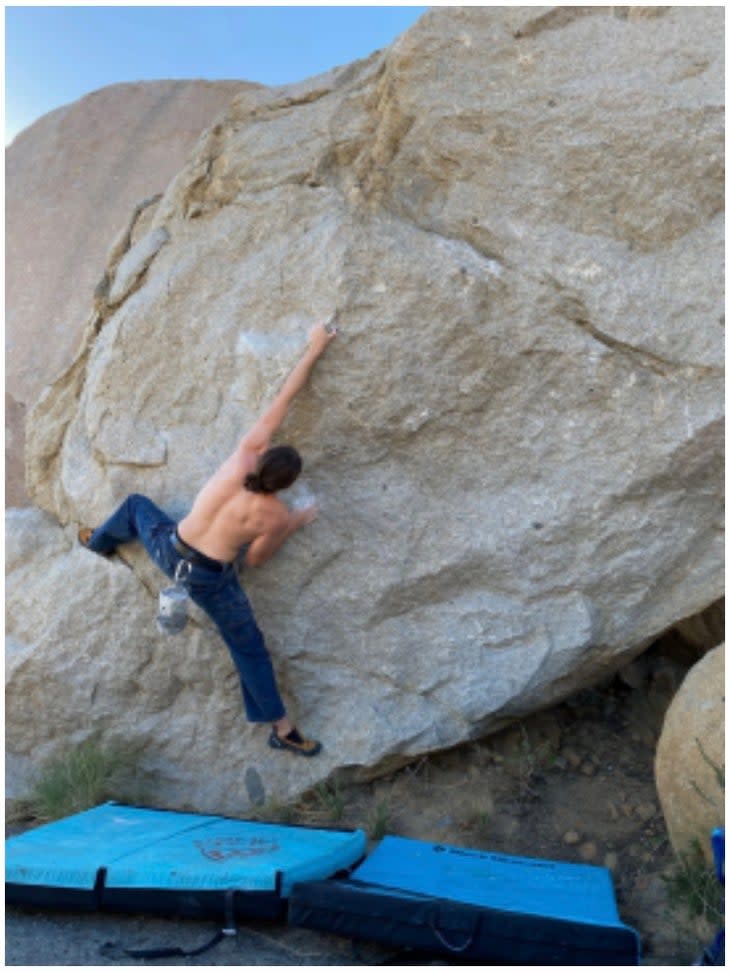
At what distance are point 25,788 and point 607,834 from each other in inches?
86.5

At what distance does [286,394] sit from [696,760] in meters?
1.79

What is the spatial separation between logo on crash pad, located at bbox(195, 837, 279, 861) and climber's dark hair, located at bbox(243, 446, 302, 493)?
3.71 feet

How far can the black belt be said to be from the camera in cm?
341

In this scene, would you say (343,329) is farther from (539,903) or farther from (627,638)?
(539,903)

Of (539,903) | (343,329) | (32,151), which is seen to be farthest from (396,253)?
(32,151)

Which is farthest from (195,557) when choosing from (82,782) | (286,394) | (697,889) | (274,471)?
(697,889)

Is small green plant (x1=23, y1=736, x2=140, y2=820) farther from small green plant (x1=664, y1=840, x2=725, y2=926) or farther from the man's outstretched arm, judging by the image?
small green plant (x1=664, y1=840, x2=725, y2=926)

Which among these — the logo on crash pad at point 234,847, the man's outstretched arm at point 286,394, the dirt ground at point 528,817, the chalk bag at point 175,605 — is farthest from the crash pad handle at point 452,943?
the man's outstretched arm at point 286,394

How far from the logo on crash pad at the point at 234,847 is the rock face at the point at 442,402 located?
24.0 inches

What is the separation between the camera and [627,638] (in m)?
3.65

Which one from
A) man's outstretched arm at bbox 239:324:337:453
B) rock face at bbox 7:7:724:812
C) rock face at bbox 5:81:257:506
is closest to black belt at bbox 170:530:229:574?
rock face at bbox 7:7:724:812

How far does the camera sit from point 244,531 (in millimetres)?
3393

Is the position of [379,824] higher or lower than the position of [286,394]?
lower

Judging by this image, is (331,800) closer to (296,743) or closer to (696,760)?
(296,743)
